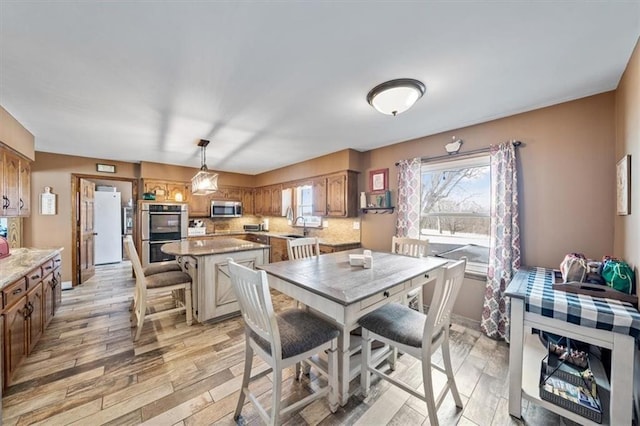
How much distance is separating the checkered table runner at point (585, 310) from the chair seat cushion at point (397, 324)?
2.35 ft

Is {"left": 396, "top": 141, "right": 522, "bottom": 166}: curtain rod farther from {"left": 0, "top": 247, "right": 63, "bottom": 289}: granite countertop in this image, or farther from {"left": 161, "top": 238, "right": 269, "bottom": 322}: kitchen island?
{"left": 0, "top": 247, "right": 63, "bottom": 289}: granite countertop

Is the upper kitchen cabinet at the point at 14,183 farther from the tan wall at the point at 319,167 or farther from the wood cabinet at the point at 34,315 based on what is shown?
the tan wall at the point at 319,167

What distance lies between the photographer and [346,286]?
1592 mm

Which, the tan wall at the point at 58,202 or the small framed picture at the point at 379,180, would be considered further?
the tan wall at the point at 58,202

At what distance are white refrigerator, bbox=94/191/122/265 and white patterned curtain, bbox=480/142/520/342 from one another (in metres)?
8.30

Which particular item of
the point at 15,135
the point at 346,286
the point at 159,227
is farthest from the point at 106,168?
the point at 346,286

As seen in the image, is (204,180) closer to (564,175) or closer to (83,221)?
(83,221)

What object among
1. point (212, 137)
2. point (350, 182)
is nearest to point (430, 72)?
point (350, 182)

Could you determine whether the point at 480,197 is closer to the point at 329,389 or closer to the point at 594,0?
the point at 594,0

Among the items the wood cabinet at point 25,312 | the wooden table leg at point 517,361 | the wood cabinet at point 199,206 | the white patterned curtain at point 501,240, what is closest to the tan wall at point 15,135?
the wood cabinet at point 25,312

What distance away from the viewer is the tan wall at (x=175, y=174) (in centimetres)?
484

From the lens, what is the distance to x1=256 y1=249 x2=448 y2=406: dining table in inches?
56.4

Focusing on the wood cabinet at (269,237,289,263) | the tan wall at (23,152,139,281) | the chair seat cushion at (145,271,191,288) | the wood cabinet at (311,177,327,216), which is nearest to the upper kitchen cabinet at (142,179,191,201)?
the tan wall at (23,152,139,281)

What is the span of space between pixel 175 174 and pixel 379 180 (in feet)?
14.1
